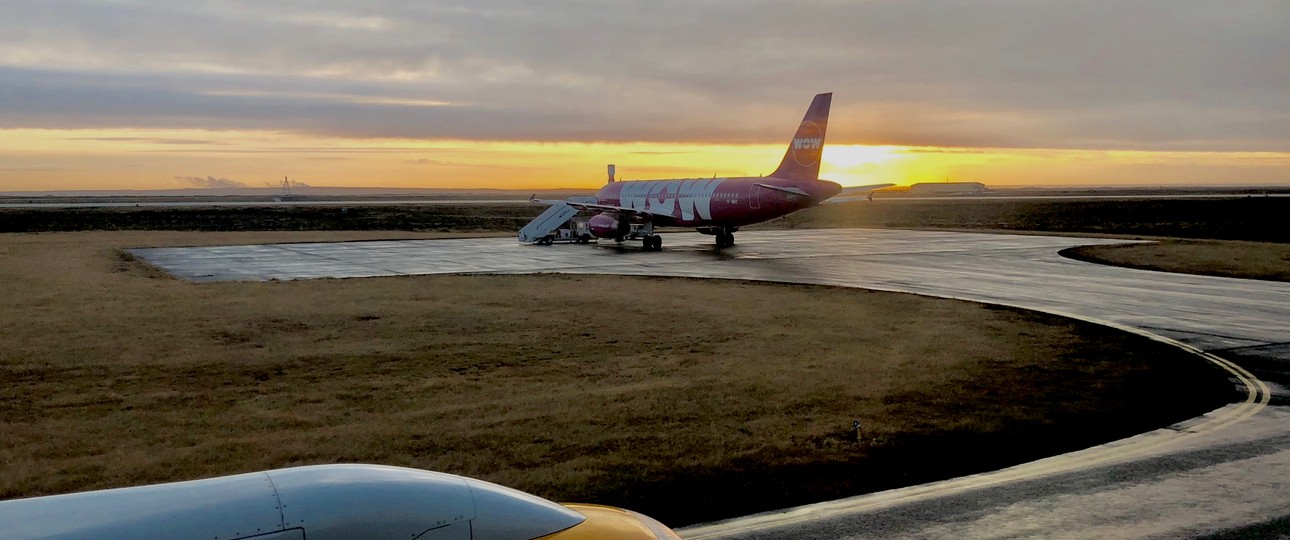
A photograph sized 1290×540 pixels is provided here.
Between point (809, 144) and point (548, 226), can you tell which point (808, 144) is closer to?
point (809, 144)

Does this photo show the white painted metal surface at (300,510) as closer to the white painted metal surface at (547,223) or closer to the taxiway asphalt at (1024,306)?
the taxiway asphalt at (1024,306)

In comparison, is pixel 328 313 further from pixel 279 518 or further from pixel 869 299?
Answer: pixel 279 518

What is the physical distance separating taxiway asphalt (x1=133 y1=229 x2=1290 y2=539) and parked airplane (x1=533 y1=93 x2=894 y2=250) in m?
1.79

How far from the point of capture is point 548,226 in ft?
197

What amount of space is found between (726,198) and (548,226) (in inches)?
498

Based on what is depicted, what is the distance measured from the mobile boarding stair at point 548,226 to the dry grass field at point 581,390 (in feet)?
100

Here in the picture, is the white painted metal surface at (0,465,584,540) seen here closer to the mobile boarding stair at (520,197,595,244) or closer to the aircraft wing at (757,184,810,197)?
the aircraft wing at (757,184,810,197)

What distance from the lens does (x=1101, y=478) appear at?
1205 centimetres

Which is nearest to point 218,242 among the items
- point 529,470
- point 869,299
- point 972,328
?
point 869,299

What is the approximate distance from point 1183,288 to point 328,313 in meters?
28.0

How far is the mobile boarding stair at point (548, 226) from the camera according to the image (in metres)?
59.6

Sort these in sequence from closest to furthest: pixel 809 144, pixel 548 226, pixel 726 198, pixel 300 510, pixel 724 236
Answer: pixel 300 510 < pixel 809 144 < pixel 726 198 < pixel 724 236 < pixel 548 226

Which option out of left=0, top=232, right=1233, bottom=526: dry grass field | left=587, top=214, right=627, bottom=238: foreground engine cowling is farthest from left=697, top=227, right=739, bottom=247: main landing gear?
left=0, top=232, right=1233, bottom=526: dry grass field

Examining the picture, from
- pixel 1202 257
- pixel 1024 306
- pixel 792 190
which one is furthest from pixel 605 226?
pixel 1024 306
